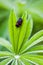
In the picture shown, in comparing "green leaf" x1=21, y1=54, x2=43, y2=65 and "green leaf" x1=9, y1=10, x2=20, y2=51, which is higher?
"green leaf" x1=9, y1=10, x2=20, y2=51

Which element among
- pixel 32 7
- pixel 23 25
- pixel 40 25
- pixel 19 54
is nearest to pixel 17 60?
pixel 19 54

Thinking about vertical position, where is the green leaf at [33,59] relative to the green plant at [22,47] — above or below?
below

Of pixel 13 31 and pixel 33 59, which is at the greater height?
pixel 13 31

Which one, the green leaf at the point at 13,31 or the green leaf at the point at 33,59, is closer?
the green leaf at the point at 33,59

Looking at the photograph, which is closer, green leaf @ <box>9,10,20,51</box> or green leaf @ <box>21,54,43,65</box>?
green leaf @ <box>21,54,43,65</box>

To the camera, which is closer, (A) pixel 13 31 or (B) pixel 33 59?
(B) pixel 33 59

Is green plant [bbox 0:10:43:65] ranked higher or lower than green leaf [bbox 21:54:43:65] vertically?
higher

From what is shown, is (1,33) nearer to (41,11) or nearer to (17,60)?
(41,11)

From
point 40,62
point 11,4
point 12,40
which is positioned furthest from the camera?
point 11,4
